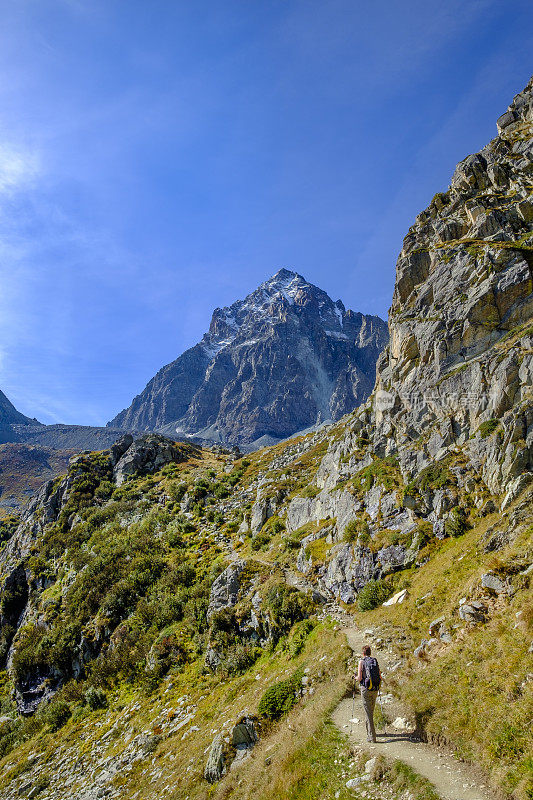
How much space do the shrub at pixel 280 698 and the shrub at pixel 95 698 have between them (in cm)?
2379

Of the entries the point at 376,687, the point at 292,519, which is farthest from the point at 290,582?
the point at 376,687

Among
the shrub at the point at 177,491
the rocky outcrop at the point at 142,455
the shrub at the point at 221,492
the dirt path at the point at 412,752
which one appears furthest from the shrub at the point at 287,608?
the rocky outcrop at the point at 142,455

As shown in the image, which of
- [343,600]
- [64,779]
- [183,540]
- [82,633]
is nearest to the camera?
[64,779]

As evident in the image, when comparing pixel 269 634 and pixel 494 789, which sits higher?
pixel 494 789

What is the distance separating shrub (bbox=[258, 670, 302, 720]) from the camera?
17281 mm

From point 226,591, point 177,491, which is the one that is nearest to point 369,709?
point 226,591

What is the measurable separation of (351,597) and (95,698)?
27097mm

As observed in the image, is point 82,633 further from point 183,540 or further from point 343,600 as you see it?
point 343,600

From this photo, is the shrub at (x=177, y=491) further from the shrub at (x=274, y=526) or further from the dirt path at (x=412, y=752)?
the dirt path at (x=412, y=752)

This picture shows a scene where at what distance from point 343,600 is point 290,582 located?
6409 millimetres

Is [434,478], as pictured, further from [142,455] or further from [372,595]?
[142,455]

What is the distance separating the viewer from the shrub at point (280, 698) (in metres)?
17.3

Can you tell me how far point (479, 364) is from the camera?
29969 mm

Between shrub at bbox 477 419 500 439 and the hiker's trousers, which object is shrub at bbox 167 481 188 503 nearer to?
shrub at bbox 477 419 500 439
